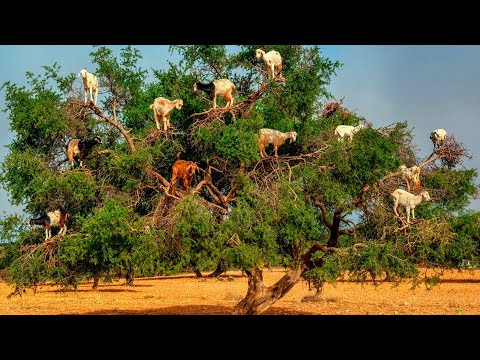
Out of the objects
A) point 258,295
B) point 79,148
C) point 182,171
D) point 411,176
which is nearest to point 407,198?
point 411,176

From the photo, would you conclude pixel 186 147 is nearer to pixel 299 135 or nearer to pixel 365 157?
pixel 299 135

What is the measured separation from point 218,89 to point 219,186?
11.1 feet

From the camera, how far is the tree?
14.9 metres

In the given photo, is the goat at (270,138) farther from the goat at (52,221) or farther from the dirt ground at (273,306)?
the dirt ground at (273,306)

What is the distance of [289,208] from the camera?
14.8 m

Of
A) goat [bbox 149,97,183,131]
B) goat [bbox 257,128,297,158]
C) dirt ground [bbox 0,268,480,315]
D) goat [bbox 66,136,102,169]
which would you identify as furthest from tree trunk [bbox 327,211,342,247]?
goat [bbox 66,136,102,169]

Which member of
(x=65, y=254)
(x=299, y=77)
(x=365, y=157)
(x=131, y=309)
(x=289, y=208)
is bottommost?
(x=131, y=309)

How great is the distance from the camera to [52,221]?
52.0 feet

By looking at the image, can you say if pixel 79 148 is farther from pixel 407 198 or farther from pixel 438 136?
pixel 438 136

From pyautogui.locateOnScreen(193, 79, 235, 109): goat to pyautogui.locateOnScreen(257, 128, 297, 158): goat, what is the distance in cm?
128

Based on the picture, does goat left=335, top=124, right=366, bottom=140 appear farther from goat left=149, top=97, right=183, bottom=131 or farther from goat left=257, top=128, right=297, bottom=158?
goat left=149, top=97, right=183, bottom=131

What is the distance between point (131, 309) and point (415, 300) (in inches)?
477
